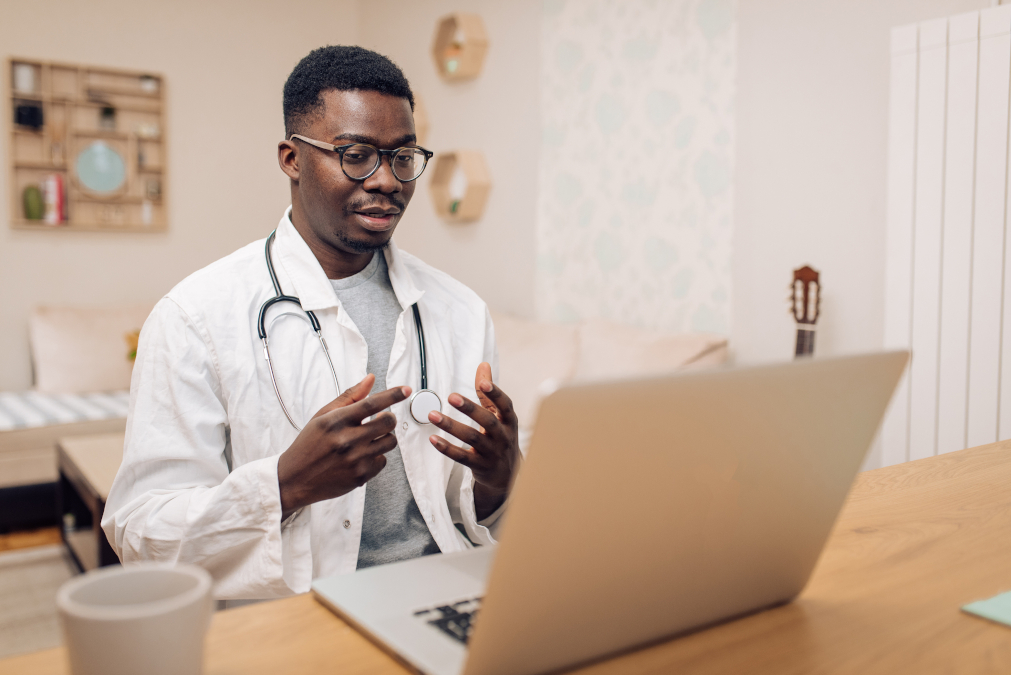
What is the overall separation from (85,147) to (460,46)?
1903mm

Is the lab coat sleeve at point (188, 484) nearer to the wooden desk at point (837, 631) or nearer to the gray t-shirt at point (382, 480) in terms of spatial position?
the gray t-shirt at point (382, 480)

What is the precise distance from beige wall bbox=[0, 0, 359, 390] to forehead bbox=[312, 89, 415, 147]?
3.31 meters

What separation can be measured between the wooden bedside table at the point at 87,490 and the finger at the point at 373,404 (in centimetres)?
159

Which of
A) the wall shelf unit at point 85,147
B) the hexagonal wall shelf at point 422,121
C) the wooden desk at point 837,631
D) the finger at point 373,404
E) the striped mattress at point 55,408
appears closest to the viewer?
the wooden desk at point 837,631

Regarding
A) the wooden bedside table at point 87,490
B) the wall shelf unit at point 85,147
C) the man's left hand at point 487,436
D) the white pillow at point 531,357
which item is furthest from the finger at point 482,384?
the wall shelf unit at point 85,147

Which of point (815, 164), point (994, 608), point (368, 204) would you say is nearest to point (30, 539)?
point (368, 204)

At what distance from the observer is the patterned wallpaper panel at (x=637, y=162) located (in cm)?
270

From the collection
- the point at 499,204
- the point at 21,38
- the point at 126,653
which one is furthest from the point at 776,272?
the point at 21,38

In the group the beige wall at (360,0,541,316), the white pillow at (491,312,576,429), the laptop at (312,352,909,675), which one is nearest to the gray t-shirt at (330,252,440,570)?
the laptop at (312,352,909,675)

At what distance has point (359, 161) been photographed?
48.0 inches

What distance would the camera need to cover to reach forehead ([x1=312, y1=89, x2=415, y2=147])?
1.22 meters

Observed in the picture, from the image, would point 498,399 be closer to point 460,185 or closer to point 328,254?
point 328,254

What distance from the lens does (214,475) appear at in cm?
109

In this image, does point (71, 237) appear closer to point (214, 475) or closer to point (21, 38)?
point (21, 38)
